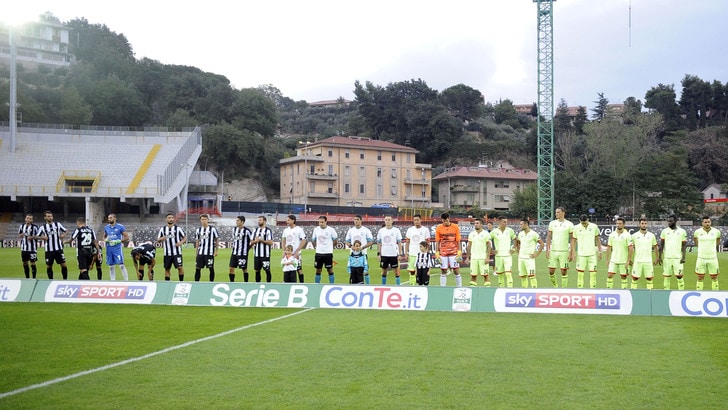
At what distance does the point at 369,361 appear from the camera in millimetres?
9203

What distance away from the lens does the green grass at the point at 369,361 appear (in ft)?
23.7

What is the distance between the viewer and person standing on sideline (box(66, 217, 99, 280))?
19.0 m

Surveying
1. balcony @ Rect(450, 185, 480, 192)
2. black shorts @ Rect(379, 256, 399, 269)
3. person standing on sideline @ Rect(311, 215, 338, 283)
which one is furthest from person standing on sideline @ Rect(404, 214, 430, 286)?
balcony @ Rect(450, 185, 480, 192)

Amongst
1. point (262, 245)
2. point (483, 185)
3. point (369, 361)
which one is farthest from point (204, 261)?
point (483, 185)

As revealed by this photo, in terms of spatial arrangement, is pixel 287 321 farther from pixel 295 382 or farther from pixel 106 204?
pixel 106 204

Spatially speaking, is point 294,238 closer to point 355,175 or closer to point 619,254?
point 619,254

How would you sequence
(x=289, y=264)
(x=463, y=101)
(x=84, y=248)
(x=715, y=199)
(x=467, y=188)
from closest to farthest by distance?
(x=289, y=264), (x=84, y=248), (x=715, y=199), (x=467, y=188), (x=463, y=101)

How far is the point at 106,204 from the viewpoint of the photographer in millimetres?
62906

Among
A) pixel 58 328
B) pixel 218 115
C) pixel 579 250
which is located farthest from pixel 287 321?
pixel 218 115

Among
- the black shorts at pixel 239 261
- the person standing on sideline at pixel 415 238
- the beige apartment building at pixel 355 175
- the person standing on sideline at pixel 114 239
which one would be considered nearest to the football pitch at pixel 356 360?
the black shorts at pixel 239 261

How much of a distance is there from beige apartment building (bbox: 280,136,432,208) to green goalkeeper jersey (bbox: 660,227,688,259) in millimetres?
66195

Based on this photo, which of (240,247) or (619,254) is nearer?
(240,247)

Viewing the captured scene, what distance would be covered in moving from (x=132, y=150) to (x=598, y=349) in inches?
2409

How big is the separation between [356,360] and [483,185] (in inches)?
3339
